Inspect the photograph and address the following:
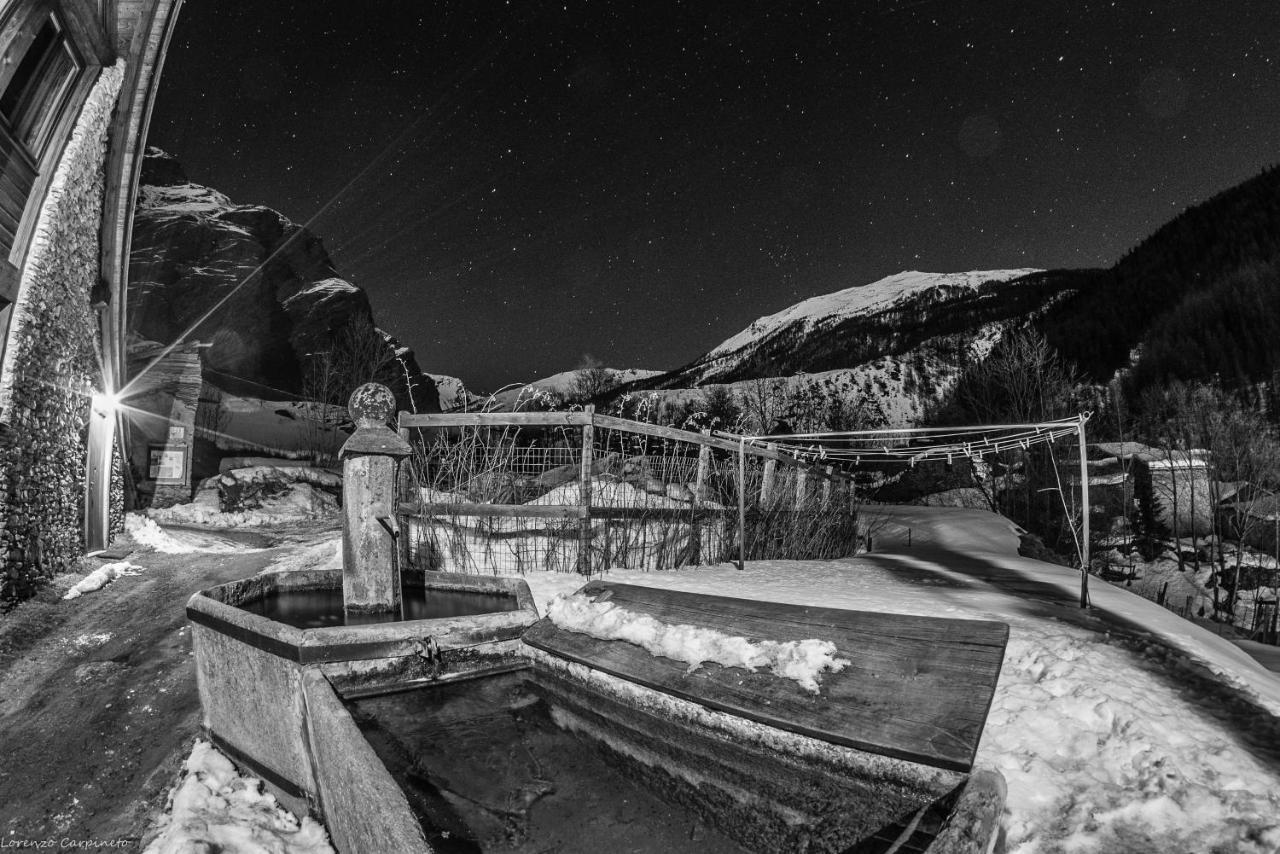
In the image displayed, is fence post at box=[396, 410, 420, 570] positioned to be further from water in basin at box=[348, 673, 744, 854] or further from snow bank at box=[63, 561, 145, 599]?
snow bank at box=[63, 561, 145, 599]

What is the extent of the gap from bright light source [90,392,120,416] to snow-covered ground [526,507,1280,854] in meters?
9.51

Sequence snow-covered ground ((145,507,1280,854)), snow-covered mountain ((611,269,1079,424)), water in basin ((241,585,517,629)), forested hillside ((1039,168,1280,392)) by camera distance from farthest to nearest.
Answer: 1. snow-covered mountain ((611,269,1079,424))
2. forested hillside ((1039,168,1280,392))
3. water in basin ((241,585,517,629))
4. snow-covered ground ((145,507,1280,854))

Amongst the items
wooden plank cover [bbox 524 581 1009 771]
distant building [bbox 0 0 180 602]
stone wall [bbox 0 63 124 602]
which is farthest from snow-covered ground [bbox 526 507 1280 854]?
distant building [bbox 0 0 180 602]

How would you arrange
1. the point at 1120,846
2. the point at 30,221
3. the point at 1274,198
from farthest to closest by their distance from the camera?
the point at 1274,198
the point at 30,221
the point at 1120,846

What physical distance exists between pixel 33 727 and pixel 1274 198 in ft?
233

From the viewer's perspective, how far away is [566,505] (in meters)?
7.48

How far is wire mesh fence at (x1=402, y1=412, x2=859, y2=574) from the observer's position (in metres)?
7.52

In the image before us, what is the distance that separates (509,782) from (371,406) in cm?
327

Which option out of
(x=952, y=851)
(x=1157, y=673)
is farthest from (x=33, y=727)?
(x=1157, y=673)

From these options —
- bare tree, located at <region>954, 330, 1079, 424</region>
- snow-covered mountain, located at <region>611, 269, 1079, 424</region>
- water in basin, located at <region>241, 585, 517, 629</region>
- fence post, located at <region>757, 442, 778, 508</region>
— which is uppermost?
snow-covered mountain, located at <region>611, 269, 1079, 424</region>

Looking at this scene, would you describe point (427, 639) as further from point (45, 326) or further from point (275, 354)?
point (275, 354)

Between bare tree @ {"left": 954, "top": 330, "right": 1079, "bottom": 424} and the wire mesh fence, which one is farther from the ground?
bare tree @ {"left": 954, "top": 330, "right": 1079, "bottom": 424}

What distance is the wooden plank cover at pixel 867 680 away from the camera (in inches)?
96.6

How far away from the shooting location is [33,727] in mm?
4645
